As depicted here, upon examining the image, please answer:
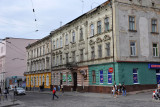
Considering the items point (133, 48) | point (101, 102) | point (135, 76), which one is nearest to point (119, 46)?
point (133, 48)

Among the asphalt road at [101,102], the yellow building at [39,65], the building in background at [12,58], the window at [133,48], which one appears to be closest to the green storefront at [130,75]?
the window at [133,48]

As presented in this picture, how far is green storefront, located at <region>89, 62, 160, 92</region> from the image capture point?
3133cm

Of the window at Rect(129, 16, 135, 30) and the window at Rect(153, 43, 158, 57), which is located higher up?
the window at Rect(129, 16, 135, 30)

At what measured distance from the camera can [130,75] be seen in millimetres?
31938

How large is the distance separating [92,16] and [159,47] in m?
12.0

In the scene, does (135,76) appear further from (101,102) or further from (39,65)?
(39,65)

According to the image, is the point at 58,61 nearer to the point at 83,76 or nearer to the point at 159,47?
the point at 83,76

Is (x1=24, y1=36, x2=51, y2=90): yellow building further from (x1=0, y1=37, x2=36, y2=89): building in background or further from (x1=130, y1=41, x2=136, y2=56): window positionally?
(x1=130, y1=41, x2=136, y2=56): window

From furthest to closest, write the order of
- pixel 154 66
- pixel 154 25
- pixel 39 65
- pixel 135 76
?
pixel 39 65 < pixel 154 25 < pixel 154 66 < pixel 135 76

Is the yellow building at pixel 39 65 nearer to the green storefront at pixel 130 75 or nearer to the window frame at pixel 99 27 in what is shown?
the window frame at pixel 99 27

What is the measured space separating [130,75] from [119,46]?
4.43 metres

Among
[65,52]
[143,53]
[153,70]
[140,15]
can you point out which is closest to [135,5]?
[140,15]

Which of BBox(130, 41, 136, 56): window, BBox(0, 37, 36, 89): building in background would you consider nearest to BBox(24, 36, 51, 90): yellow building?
BBox(0, 37, 36, 89): building in background

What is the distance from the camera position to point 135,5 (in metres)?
33.8
